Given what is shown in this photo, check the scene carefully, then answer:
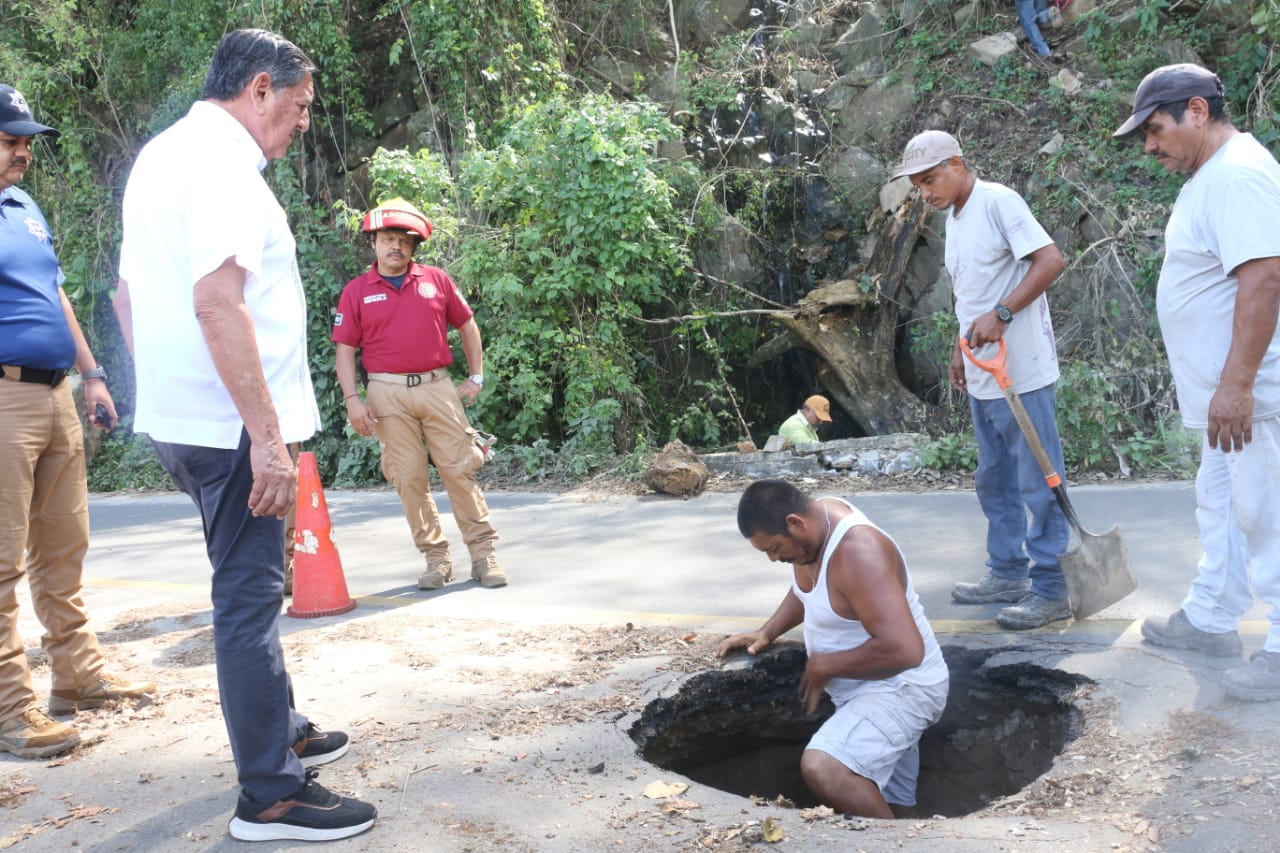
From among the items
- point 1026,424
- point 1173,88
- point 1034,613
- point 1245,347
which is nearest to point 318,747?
point 1034,613

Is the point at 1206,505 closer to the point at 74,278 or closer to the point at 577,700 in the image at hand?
the point at 577,700

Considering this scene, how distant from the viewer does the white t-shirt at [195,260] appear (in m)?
3.13

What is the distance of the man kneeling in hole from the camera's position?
3744 mm

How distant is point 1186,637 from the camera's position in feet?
14.3

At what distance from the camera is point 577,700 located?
4.34 metres

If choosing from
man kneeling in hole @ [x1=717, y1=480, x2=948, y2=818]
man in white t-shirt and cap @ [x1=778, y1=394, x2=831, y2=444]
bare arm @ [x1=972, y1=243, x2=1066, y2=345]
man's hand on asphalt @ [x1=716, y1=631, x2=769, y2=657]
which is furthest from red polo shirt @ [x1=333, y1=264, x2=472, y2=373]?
man in white t-shirt and cap @ [x1=778, y1=394, x2=831, y2=444]

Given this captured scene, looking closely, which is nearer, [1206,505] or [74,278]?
[1206,505]

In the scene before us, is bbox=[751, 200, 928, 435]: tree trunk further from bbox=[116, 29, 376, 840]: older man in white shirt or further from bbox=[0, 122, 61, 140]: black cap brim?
bbox=[116, 29, 376, 840]: older man in white shirt

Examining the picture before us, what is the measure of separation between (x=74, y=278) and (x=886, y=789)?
49.6 ft

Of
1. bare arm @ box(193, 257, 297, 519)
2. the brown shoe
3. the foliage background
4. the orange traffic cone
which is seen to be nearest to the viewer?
bare arm @ box(193, 257, 297, 519)

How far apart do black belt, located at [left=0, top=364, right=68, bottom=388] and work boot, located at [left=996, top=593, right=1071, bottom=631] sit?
167 inches

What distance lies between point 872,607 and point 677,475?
5183 mm

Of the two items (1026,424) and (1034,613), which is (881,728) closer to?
(1034,613)

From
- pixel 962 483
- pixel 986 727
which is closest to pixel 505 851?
pixel 986 727
